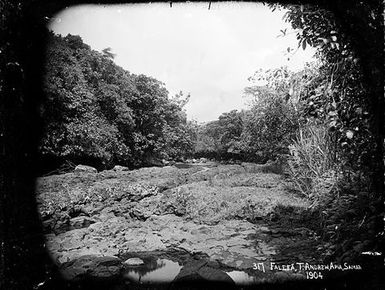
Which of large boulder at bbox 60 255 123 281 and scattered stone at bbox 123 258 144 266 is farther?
scattered stone at bbox 123 258 144 266

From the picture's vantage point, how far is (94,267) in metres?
4.18

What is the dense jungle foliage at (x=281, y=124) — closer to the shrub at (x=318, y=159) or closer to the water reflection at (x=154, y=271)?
the shrub at (x=318, y=159)

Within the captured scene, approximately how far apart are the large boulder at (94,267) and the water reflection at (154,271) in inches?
9.5

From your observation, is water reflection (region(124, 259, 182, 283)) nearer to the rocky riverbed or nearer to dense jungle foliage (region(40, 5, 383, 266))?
the rocky riverbed

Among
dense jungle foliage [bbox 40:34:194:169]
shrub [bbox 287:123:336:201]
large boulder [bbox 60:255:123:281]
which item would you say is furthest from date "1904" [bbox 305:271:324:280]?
dense jungle foliage [bbox 40:34:194:169]

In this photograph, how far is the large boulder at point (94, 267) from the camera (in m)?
3.83

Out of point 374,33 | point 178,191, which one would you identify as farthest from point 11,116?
point 178,191

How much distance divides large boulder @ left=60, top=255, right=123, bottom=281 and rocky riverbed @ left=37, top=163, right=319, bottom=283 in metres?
0.02

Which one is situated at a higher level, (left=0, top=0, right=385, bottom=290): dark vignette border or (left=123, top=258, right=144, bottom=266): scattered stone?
(left=0, top=0, right=385, bottom=290): dark vignette border

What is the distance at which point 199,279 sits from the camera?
3.61m

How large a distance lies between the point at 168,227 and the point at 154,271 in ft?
7.00

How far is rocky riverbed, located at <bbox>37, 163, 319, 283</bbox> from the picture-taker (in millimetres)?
4242

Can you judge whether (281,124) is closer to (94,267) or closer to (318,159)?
(318,159)

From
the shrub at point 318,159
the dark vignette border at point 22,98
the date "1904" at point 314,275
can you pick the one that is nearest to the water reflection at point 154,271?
the date "1904" at point 314,275
